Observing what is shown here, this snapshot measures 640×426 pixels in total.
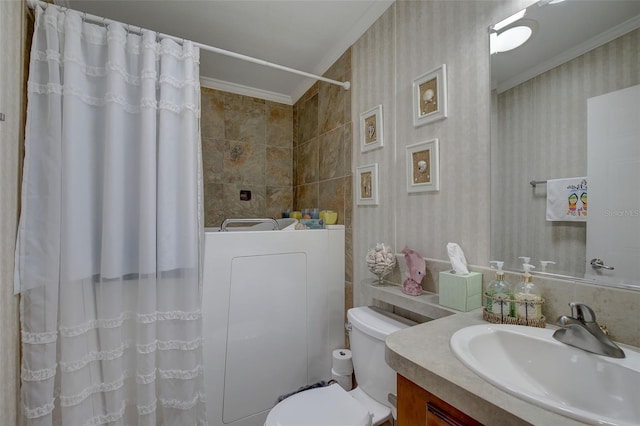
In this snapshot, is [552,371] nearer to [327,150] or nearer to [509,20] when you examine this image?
[509,20]

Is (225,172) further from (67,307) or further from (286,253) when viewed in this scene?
(67,307)

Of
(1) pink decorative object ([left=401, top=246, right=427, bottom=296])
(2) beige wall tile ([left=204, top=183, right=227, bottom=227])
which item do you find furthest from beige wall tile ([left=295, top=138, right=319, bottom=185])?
(1) pink decorative object ([left=401, top=246, right=427, bottom=296])

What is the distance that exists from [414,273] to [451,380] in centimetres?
72

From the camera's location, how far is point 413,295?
4.03ft

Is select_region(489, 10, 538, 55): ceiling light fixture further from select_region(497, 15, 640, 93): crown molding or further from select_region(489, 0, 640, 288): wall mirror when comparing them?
select_region(497, 15, 640, 93): crown molding

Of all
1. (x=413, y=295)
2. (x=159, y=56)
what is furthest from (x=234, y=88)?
(x=413, y=295)

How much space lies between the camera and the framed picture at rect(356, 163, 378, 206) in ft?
5.24

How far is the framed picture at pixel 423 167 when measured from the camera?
1.24m

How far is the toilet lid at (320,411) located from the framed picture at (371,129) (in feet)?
4.20

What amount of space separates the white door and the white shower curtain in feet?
4.99

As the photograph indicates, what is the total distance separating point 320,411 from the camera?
1146 mm

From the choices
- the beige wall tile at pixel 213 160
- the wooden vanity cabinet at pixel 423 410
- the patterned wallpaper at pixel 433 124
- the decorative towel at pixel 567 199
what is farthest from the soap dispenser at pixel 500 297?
the beige wall tile at pixel 213 160

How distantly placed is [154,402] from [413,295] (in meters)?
1.27

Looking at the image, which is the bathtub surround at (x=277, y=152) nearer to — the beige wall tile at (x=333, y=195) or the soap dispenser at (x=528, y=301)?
the beige wall tile at (x=333, y=195)
